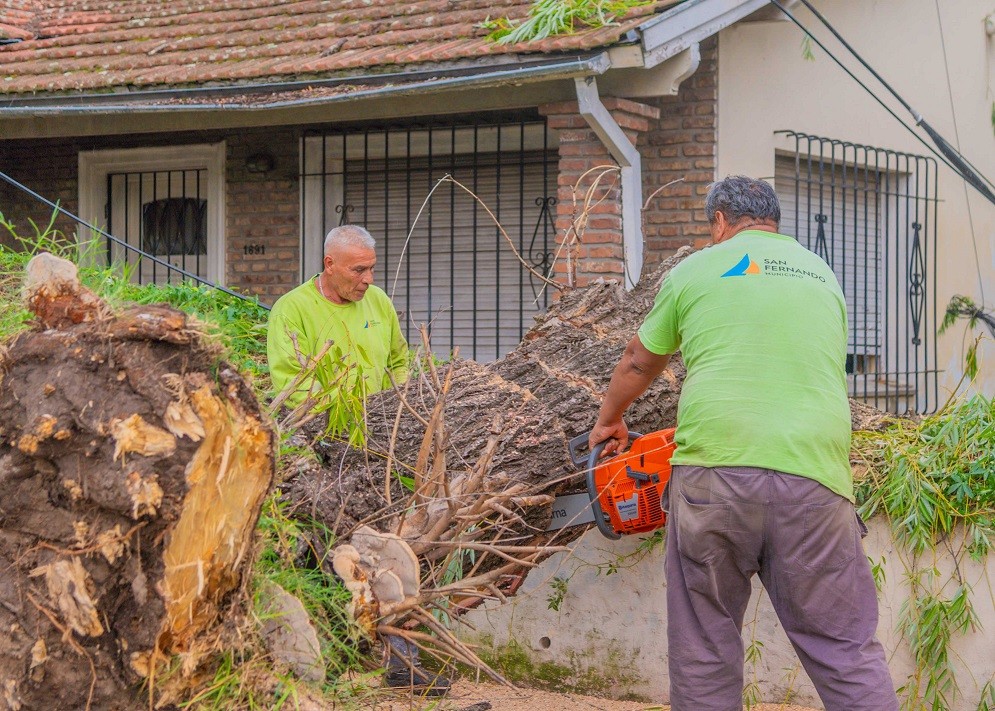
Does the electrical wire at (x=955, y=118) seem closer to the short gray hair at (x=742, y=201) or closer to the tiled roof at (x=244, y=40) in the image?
the tiled roof at (x=244, y=40)

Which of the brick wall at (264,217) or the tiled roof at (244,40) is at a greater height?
the tiled roof at (244,40)

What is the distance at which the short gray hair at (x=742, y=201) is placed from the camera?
391 cm

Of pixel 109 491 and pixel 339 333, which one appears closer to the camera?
pixel 109 491

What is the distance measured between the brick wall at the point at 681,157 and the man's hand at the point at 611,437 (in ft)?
13.6

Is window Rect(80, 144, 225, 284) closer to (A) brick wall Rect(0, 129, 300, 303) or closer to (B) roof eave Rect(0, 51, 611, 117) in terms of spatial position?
(A) brick wall Rect(0, 129, 300, 303)

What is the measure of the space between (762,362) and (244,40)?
20.9ft

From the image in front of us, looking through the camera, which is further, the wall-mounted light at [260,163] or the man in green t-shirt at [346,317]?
the wall-mounted light at [260,163]

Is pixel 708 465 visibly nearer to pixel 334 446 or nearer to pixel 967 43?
pixel 334 446

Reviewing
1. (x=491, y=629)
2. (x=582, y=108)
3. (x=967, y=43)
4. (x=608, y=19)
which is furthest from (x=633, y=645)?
(x=967, y=43)

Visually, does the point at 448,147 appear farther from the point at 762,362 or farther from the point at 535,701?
the point at 762,362

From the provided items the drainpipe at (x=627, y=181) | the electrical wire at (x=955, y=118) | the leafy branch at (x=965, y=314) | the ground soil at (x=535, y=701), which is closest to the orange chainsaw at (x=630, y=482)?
the ground soil at (x=535, y=701)

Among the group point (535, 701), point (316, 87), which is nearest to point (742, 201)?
point (535, 701)

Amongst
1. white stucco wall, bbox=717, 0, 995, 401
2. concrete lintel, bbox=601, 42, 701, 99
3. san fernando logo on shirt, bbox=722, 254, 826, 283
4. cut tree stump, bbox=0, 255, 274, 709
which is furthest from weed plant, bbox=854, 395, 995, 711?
white stucco wall, bbox=717, 0, 995, 401

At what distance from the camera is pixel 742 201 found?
3912 mm
